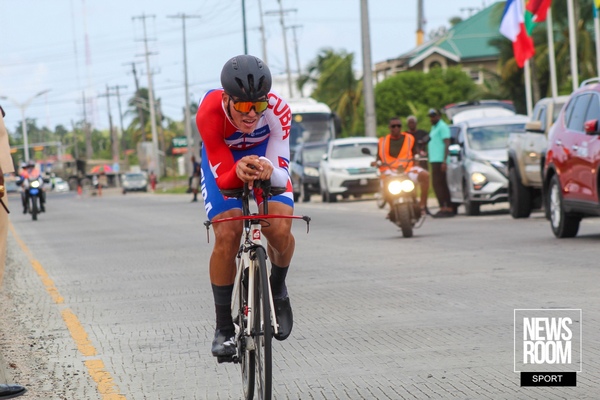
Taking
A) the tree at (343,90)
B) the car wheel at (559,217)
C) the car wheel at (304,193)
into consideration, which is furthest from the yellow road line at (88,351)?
the tree at (343,90)

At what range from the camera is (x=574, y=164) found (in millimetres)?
15992

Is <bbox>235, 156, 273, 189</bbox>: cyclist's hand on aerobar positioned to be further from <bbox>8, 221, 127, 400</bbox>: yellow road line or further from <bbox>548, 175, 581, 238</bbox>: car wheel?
<bbox>548, 175, 581, 238</bbox>: car wheel

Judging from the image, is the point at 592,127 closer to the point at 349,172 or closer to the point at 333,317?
the point at 333,317

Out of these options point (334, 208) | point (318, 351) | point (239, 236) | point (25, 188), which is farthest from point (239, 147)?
point (25, 188)

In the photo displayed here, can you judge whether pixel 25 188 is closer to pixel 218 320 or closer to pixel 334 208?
pixel 334 208

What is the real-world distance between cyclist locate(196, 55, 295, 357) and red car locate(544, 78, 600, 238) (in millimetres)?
8856

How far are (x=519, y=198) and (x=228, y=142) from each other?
1568cm

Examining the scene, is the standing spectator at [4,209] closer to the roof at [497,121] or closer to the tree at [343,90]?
the roof at [497,121]

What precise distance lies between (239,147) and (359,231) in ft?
46.7

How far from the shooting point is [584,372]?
6922 millimetres

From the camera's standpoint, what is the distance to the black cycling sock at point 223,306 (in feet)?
22.0

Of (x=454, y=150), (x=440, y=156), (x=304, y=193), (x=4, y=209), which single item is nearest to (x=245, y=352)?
(x=4, y=209)

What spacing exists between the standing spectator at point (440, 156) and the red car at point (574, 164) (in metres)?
6.61

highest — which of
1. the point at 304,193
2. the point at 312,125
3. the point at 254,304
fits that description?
the point at 312,125
